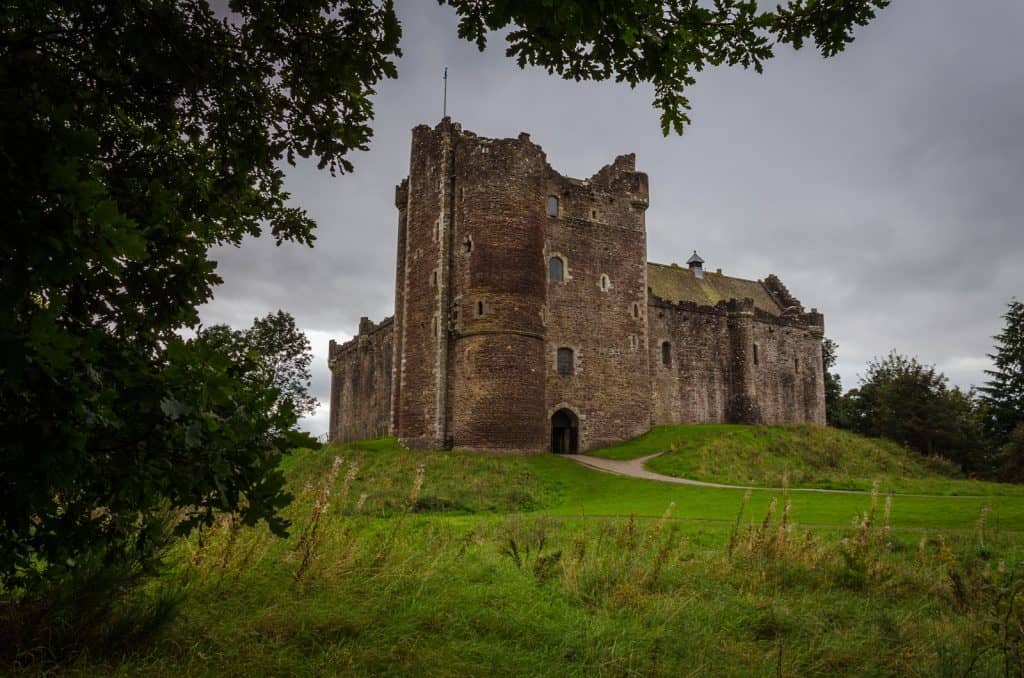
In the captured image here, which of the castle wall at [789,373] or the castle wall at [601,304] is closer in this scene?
the castle wall at [601,304]

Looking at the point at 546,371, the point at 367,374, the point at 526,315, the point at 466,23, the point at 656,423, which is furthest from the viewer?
the point at 367,374

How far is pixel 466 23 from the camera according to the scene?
4.79m

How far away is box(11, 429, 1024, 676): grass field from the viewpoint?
4.71 meters

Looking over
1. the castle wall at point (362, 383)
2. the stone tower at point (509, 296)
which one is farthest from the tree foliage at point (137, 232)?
the castle wall at point (362, 383)

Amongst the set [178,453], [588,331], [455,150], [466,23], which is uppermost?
[455,150]

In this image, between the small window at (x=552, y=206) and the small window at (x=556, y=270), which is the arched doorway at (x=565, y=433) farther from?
the small window at (x=552, y=206)

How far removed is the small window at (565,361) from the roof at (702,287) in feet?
36.2

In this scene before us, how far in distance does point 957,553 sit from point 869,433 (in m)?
43.6

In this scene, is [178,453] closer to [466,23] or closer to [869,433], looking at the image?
[466,23]

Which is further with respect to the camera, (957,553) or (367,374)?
(367,374)

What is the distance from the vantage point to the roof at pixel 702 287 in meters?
45.4

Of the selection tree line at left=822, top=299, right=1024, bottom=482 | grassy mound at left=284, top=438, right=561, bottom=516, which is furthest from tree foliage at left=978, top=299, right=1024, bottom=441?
grassy mound at left=284, top=438, right=561, bottom=516

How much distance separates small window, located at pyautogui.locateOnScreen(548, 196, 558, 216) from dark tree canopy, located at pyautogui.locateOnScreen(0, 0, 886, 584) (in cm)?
2944

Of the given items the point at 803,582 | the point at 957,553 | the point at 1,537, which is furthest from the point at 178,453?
the point at 957,553
